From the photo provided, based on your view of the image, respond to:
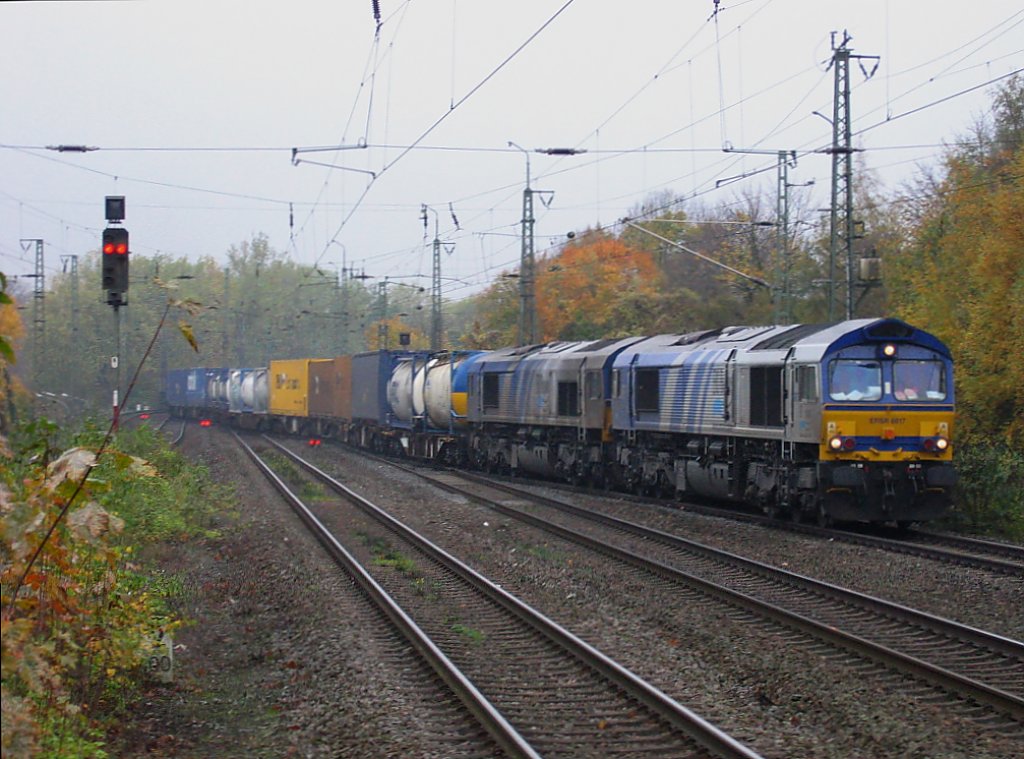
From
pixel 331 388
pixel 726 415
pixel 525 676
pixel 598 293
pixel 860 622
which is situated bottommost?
pixel 525 676

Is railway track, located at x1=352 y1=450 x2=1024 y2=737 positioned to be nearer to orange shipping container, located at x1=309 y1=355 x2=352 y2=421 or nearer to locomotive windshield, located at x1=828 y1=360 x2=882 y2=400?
locomotive windshield, located at x1=828 y1=360 x2=882 y2=400

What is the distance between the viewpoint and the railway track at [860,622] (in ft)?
27.5

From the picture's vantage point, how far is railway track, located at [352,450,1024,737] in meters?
8.39

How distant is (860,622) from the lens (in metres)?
11.1

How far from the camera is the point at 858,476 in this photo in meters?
17.0

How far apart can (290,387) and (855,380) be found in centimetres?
4009

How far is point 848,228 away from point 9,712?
21966mm

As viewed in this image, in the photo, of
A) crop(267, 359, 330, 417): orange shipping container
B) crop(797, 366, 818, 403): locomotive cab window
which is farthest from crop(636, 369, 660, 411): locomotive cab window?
crop(267, 359, 330, 417): orange shipping container

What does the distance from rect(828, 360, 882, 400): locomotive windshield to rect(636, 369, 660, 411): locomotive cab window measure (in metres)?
5.78

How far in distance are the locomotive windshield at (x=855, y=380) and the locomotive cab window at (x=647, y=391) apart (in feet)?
19.0

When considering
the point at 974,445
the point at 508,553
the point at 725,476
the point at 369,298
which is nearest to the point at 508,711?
the point at 508,553

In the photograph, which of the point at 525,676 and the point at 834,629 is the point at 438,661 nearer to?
the point at 525,676

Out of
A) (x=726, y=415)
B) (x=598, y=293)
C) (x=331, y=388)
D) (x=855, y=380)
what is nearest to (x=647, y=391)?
(x=726, y=415)

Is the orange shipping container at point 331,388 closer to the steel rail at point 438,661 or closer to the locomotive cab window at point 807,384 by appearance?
the steel rail at point 438,661
